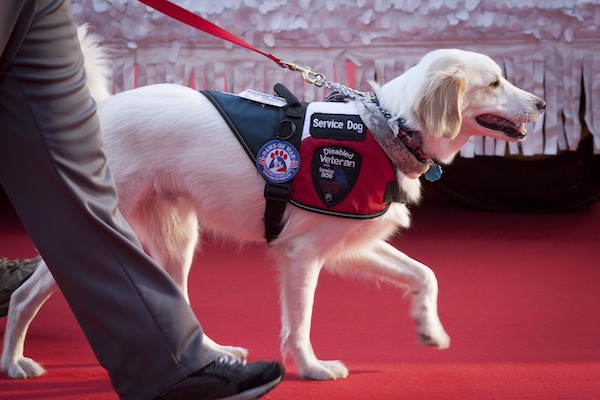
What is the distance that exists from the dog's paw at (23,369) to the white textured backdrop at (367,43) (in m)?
1.79

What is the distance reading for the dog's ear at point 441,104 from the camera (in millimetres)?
2436

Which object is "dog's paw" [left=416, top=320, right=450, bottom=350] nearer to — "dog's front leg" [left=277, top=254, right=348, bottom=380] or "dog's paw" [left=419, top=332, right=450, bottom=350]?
"dog's paw" [left=419, top=332, right=450, bottom=350]

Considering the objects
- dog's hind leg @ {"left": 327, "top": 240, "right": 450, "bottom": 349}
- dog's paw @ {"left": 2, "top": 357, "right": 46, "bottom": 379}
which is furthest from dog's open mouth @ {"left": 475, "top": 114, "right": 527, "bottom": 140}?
dog's paw @ {"left": 2, "top": 357, "right": 46, "bottom": 379}

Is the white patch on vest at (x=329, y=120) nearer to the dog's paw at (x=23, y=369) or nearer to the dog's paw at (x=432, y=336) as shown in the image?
the dog's paw at (x=432, y=336)

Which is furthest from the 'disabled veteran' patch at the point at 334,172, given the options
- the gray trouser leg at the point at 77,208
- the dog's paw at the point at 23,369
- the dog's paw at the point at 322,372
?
the dog's paw at the point at 23,369

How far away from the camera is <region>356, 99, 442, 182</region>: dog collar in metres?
2.47

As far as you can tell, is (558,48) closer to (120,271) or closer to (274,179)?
(274,179)

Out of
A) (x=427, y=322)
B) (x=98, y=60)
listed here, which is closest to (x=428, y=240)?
(x=427, y=322)

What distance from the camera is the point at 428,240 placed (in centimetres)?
414

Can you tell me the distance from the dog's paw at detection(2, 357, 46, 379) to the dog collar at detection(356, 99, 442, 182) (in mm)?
1163

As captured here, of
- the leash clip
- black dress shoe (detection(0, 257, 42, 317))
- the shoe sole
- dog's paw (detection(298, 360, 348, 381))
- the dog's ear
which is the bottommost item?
dog's paw (detection(298, 360, 348, 381))

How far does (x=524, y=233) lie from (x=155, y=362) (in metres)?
2.82

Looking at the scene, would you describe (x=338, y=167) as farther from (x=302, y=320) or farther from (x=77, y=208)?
(x=77, y=208)

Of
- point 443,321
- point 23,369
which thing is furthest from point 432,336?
point 23,369
